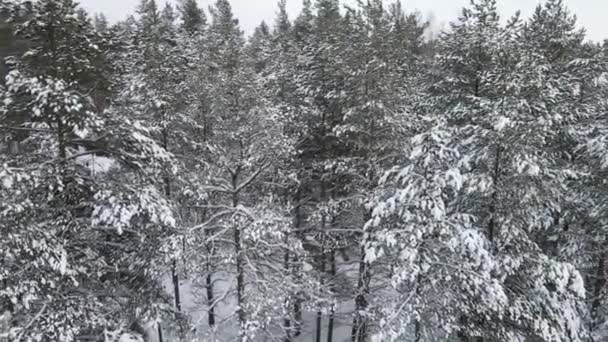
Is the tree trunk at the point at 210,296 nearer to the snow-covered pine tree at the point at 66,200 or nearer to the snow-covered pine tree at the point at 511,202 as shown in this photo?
the snow-covered pine tree at the point at 66,200

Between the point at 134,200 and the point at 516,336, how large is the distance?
357 inches

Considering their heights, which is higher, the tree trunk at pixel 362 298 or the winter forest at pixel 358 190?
the winter forest at pixel 358 190

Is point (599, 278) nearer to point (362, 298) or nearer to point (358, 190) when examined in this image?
point (362, 298)

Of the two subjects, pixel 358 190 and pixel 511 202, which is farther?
pixel 358 190

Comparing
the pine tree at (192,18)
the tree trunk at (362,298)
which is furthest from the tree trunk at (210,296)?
the pine tree at (192,18)

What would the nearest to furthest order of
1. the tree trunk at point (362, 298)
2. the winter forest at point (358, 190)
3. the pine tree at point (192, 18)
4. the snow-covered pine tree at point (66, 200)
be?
the snow-covered pine tree at point (66, 200) < the winter forest at point (358, 190) < the tree trunk at point (362, 298) < the pine tree at point (192, 18)

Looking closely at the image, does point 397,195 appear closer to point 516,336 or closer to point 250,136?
point 516,336

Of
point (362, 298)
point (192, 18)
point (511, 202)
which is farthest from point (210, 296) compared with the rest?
point (192, 18)

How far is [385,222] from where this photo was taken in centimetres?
938

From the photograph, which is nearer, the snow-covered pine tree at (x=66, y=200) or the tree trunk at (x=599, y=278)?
the snow-covered pine tree at (x=66, y=200)

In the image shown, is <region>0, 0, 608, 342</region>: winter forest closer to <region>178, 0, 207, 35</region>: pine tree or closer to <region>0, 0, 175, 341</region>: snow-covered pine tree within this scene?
<region>0, 0, 175, 341</region>: snow-covered pine tree

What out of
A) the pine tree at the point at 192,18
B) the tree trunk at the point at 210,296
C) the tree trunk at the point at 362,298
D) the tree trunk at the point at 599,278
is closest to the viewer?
the tree trunk at the point at 599,278

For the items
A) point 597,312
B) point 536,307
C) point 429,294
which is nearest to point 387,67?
point 429,294

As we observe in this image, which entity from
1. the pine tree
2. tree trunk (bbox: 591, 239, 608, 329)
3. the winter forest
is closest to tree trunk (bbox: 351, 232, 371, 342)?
the winter forest
